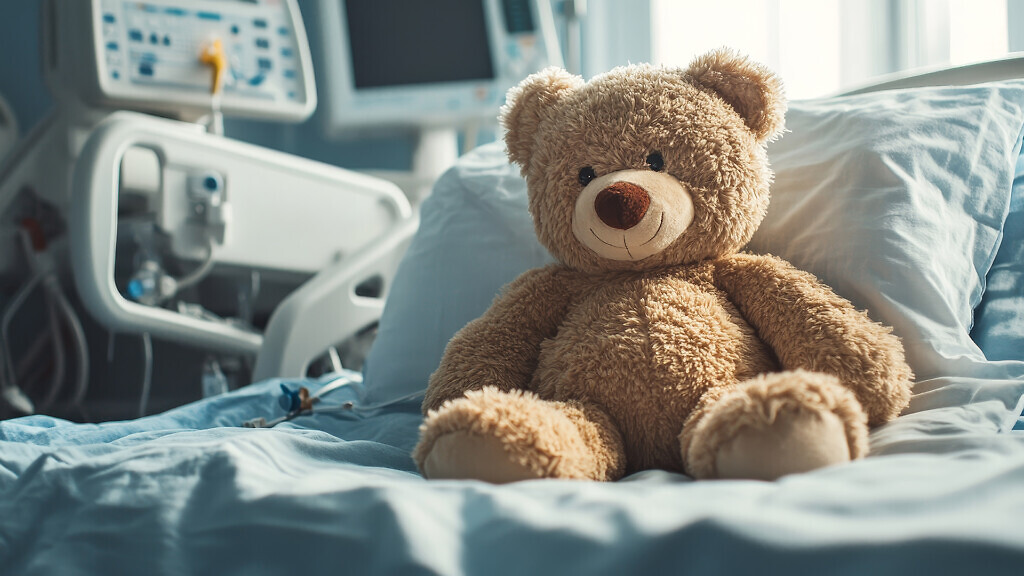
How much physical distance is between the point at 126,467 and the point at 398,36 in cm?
146

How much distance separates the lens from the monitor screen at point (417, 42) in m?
1.82

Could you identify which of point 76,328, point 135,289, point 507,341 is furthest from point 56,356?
point 507,341

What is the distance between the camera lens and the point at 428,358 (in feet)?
3.25

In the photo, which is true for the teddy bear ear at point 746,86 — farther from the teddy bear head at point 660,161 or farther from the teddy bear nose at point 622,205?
the teddy bear nose at point 622,205

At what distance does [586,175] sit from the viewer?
0.74 meters

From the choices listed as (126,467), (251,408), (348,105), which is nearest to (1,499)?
(126,467)

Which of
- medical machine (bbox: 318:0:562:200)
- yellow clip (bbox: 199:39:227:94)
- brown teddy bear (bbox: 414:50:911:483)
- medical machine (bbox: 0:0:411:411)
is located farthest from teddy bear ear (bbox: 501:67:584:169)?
medical machine (bbox: 318:0:562:200)

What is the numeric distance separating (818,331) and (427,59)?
1.37 metres

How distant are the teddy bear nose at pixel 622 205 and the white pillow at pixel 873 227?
0.82ft

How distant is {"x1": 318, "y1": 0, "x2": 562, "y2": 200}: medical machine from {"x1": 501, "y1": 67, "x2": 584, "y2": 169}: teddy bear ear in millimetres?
965

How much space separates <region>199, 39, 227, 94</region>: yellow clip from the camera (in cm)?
148

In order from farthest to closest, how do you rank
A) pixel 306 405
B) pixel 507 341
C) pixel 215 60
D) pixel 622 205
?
1. pixel 215 60
2. pixel 306 405
3. pixel 507 341
4. pixel 622 205

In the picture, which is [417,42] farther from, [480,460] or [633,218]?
[480,460]

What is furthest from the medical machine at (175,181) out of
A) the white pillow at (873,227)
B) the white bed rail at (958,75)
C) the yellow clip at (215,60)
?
the white bed rail at (958,75)
